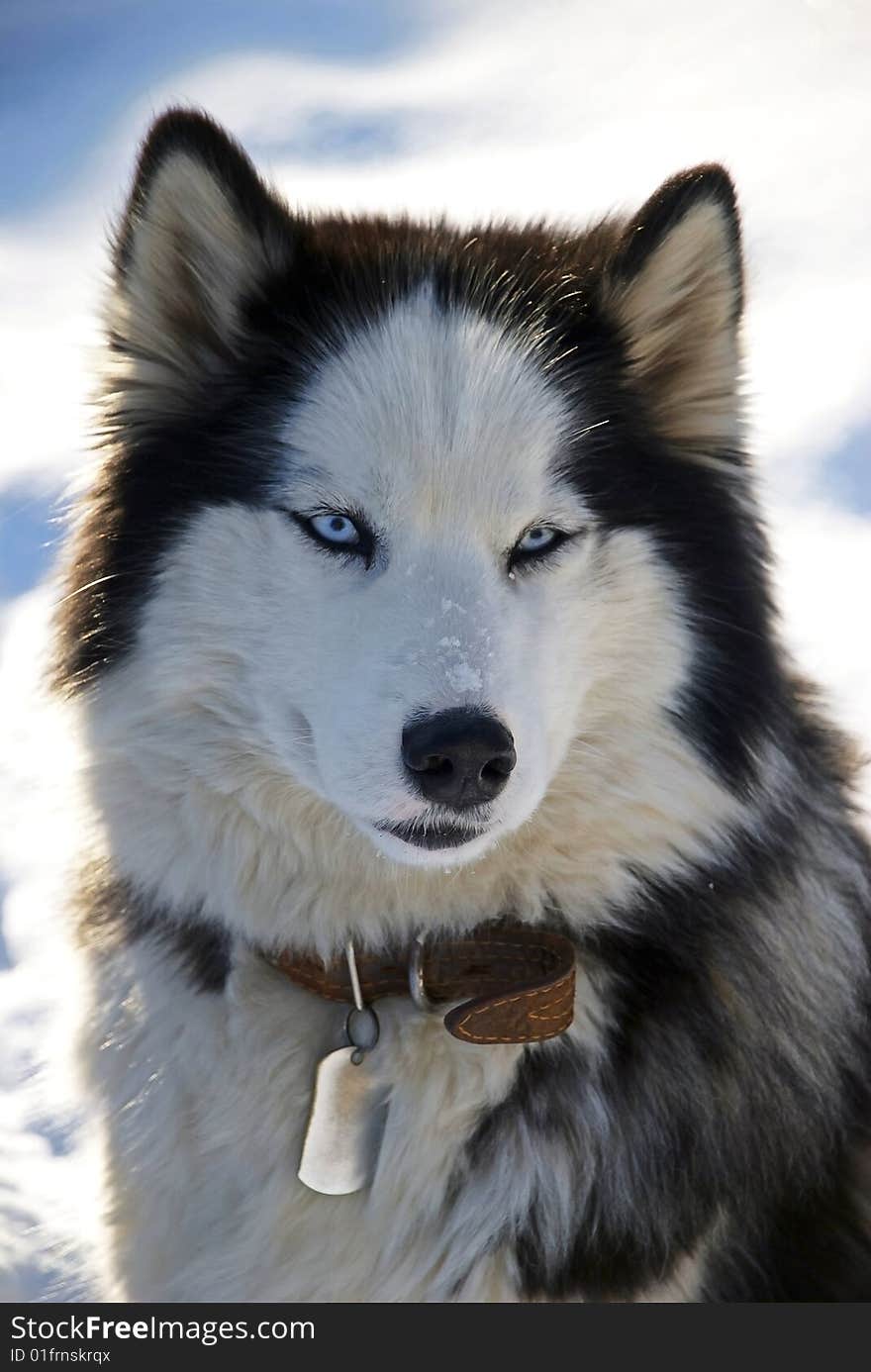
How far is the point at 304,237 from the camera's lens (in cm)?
236

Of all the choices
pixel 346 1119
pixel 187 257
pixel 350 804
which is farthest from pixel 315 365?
pixel 346 1119

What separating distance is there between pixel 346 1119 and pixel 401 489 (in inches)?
38.1

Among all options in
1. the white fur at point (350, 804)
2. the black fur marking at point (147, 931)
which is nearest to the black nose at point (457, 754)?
the white fur at point (350, 804)

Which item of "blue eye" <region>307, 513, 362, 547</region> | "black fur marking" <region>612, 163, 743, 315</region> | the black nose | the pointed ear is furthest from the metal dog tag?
"black fur marking" <region>612, 163, 743, 315</region>

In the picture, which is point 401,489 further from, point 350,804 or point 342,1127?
point 342,1127

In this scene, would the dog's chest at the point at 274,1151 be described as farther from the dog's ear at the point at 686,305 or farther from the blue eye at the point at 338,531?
the dog's ear at the point at 686,305

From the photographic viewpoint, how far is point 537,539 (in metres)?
2.15

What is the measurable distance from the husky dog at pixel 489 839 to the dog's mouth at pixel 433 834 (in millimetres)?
40

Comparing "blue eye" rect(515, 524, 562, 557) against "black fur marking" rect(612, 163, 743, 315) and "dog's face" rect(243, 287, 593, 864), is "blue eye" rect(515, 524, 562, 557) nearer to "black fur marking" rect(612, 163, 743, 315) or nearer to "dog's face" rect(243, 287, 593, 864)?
"dog's face" rect(243, 287, 593, 864)

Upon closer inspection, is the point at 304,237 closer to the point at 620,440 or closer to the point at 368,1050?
the point at 620,440

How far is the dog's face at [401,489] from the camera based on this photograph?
1980 millimetres
